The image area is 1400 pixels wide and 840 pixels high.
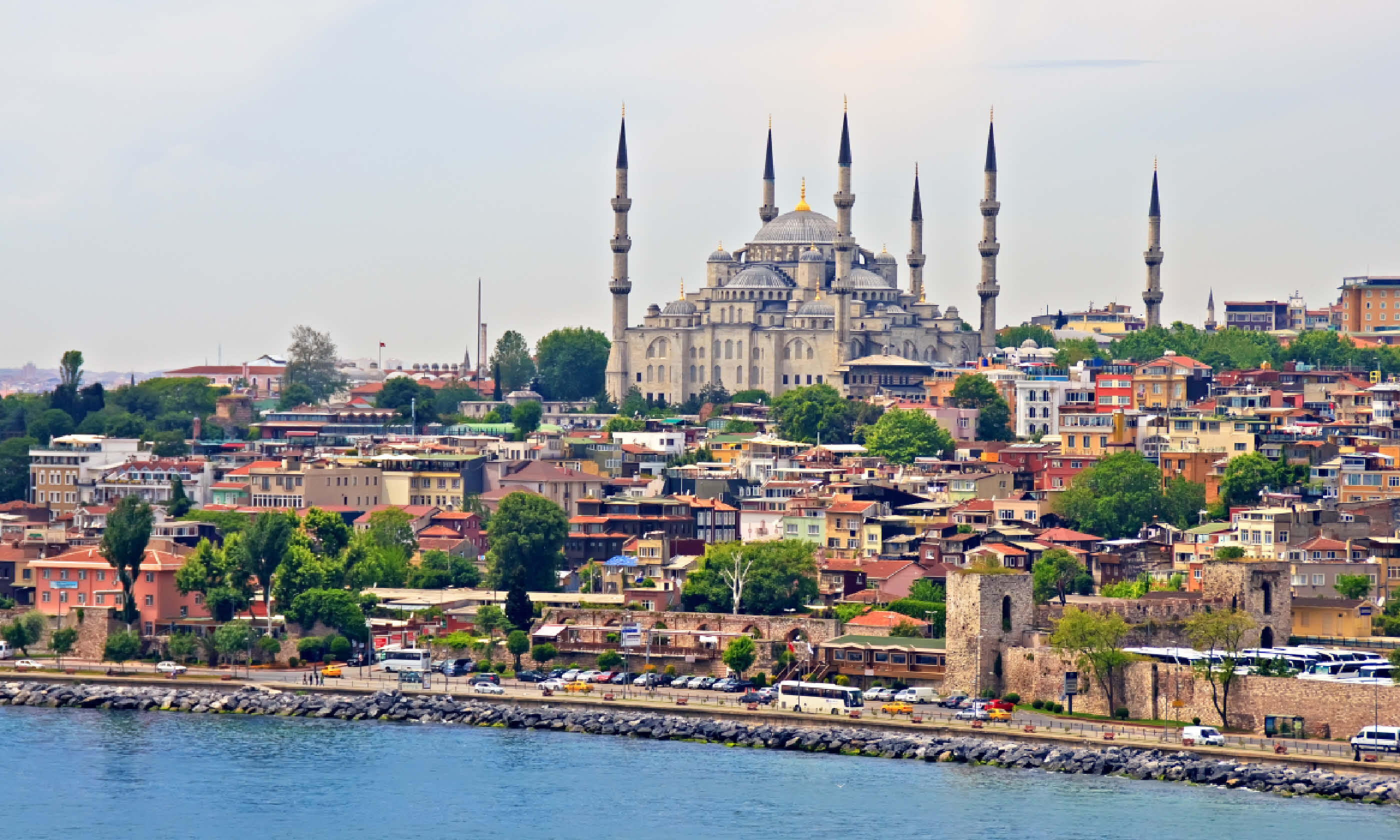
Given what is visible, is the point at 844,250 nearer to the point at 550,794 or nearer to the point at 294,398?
the point at 294,398

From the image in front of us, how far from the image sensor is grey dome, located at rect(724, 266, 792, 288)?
266 feet

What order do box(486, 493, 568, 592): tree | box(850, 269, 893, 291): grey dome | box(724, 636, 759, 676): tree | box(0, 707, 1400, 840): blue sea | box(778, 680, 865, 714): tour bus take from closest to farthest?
box(0, 707, 1400, 840): blue sea, box(778, 680, 865, 714): tour bus, box(724, 636, 759, 676): tree, box(486, 493, 568, 592): tree, box(850, 269, 893, 291): grey dome

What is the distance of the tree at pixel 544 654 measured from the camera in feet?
129

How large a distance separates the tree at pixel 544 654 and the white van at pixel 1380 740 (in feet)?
38.6

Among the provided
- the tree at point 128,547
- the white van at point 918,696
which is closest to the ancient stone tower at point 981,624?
the white van at point 918,696

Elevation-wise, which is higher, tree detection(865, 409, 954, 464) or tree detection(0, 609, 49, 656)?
tree detection(865, 409, 954, 464)

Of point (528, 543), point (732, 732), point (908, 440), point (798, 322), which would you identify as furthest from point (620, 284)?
point (732, 732)

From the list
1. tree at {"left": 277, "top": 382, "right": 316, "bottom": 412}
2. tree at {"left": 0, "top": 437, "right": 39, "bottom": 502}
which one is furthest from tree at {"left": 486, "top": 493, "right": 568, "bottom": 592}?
tree at {"left": 277, "top": 382, "right": 316, "bottom": 412}

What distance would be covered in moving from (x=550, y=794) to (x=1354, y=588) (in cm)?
1430

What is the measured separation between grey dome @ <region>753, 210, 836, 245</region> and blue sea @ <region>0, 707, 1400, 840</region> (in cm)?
4883

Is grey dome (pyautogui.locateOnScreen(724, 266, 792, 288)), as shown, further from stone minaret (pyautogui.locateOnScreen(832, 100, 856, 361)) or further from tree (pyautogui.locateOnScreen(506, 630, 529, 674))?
tree (pyautogui.locateOnScreen(506, 630, 529, 674))

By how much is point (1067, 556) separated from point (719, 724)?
36.4ft

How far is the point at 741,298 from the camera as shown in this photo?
80.9 meters

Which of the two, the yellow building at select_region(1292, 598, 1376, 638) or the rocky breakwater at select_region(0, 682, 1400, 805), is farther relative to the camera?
the yellow building at select_region(1292, 598, 1376, 638)
